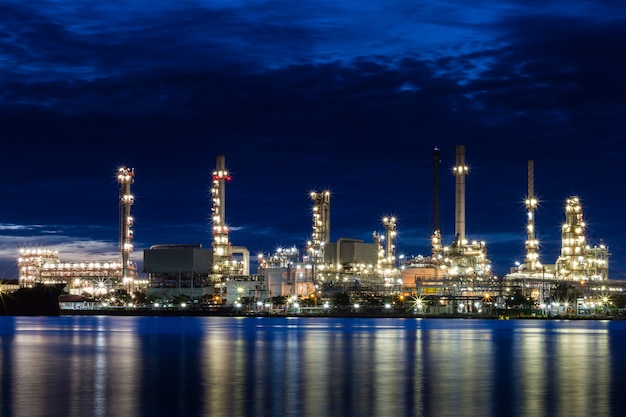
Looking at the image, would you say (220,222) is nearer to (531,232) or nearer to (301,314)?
(301,314)

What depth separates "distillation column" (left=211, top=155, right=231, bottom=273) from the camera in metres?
174

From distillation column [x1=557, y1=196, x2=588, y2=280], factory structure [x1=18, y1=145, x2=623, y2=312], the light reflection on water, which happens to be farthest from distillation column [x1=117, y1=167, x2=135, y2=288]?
the light reflection on water

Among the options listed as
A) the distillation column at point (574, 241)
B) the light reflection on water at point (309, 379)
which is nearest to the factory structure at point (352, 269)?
the distillation column at point (574, 241)

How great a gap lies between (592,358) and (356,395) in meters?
24.7

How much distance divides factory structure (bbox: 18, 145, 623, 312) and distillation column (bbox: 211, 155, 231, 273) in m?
0.16

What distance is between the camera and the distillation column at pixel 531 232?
174625 millimetres

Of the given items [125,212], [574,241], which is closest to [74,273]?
[125,212]

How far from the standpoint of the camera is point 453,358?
5825 centimetres

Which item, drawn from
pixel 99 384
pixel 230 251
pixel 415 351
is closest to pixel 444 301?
pixel 230 251

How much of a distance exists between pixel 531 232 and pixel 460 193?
13.0 meters

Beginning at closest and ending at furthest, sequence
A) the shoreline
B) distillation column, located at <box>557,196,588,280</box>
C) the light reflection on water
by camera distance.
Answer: the light reflection on water → the shoreline → distillation column, located at <box>557,196,588,280</box>

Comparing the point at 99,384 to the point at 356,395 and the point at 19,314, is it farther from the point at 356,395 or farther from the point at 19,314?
the point at 19,314

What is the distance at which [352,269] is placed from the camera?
7239 inches

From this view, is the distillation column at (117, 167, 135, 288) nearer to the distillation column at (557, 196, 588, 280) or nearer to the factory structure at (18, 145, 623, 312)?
the factory structure at (18, 145, 623, 312)
